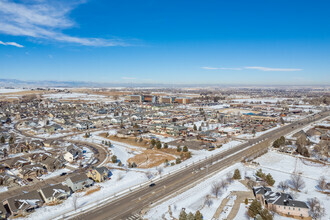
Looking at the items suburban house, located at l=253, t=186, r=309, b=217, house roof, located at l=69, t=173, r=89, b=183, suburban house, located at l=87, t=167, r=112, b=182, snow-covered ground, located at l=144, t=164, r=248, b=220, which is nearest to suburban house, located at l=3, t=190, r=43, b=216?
house roof, located at l=69, t=173, r=89, b=183

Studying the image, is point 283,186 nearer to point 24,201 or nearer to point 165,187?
point 165,187

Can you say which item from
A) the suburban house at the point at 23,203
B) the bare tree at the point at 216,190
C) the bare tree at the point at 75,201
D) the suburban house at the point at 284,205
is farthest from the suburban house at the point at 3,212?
the suburban house at the point at 284,205

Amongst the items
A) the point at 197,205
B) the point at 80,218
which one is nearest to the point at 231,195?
the point at 197,205

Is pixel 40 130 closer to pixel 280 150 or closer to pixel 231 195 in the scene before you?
pixel 231 195

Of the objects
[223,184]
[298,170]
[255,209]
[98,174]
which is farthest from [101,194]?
[298,170]

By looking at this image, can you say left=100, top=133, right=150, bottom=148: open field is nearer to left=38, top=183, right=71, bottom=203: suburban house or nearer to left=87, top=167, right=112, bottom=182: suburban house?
left=87, top=167, right=112, bottom=182: suburban house

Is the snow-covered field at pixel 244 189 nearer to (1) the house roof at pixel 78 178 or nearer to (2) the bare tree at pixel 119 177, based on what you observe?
(2) the bare tree at pixel 119 177
